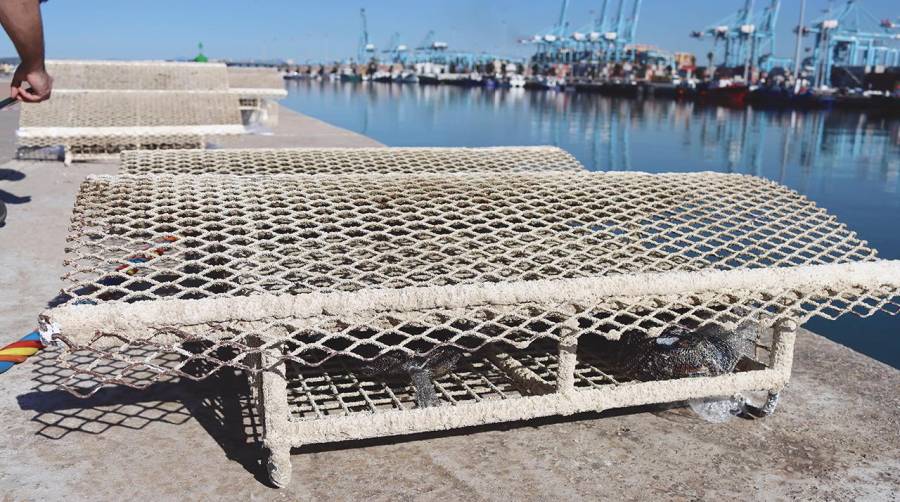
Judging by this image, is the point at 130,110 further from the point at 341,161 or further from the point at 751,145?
the point at 751,145

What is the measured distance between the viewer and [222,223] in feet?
10.3

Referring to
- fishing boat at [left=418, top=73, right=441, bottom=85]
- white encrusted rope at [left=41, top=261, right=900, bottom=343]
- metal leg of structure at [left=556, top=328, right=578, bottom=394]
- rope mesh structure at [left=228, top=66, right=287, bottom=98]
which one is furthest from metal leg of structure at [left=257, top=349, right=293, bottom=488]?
fishing boat at [left=418, top=73, right=441, bottom=85]

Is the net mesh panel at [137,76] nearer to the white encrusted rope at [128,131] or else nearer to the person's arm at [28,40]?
the white encrusted rope at [128,131]

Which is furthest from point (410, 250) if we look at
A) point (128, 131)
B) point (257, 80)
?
point (257, 80)

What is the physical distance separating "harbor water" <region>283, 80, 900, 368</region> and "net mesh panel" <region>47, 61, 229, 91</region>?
9313 mm

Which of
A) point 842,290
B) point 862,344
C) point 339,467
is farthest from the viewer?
point 862,344

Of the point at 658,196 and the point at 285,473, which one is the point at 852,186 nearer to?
the point at 658,196

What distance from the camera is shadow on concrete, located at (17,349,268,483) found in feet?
10.2

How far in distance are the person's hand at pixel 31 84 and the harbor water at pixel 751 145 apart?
4236 mm

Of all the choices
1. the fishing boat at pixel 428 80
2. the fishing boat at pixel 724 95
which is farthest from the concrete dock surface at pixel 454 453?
the fishing boat at pixel 428 80

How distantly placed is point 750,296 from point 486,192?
1.36m

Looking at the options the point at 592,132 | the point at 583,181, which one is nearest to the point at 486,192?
the point at 583,181

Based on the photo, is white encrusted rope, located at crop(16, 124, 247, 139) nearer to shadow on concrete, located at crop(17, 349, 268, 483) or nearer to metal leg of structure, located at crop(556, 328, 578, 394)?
shadow on concrete, located at crop(17, 349, 268, 483)

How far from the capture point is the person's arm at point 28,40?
2854 millimetres
